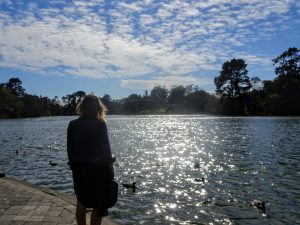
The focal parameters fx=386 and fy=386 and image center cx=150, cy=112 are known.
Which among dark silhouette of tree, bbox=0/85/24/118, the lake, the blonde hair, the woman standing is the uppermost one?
dark silhouette of tree, bbox=0/85/24/118

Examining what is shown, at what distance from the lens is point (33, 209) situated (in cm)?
823

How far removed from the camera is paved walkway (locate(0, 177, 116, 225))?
7391mm

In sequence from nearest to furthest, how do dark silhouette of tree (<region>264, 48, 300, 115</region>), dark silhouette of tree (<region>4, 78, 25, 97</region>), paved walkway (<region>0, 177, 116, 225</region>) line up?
paved walkway (<region>0, 177, 116, 225</region>)
dark silhouette of tree (<region>264, 48, 300, 115</region>)
dark silhouette of tree (<region>4, 78, 25, 97</region>)

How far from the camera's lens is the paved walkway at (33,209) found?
739 cm

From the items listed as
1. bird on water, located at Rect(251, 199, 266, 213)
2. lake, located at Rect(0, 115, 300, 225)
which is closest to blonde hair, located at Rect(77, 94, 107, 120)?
lake, located at Rect(0, 115, 300, 225)

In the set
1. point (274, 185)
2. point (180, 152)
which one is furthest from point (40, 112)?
point (274, 185)

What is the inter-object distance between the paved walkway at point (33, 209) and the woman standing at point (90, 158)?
1762 mm

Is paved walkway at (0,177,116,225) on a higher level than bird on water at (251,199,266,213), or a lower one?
higher

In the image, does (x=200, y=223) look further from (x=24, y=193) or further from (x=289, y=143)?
(x=289, y=143)

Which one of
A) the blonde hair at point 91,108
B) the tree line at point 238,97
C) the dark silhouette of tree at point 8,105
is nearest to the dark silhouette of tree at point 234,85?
the tree line at point 238,97

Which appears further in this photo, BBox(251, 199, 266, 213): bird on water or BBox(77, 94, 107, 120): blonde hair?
BBox(251, 199, 266, 213): bird on water

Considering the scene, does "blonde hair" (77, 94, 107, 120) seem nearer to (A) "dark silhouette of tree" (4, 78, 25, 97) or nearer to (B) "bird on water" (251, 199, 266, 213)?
(B) "bird on water" (251, 199, 266, 213)

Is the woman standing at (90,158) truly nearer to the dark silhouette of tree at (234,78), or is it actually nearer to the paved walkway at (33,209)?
the paved walkway at (33,209)

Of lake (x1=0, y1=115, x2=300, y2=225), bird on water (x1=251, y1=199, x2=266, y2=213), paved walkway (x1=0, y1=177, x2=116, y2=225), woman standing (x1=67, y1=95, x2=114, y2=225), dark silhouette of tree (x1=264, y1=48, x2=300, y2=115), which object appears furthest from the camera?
dark silhouette of tree (x1=264, y1=48, x2=300, y2=115)
